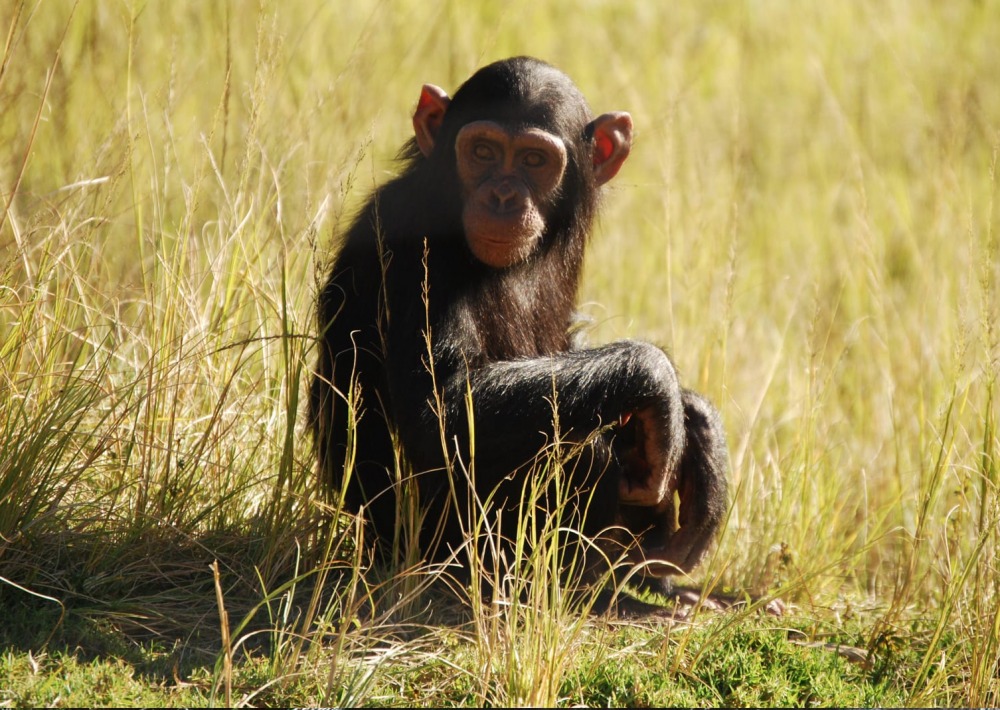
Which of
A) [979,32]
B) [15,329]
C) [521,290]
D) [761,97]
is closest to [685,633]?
[521,290]

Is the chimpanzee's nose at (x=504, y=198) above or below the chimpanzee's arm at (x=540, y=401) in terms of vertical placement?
above

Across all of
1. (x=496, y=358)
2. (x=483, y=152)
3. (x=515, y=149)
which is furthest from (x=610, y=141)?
(x=496, y=358)

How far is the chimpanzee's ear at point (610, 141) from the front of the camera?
5.58 metres

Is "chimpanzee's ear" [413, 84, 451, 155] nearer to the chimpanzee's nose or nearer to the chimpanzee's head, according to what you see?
the chimpanzee's head

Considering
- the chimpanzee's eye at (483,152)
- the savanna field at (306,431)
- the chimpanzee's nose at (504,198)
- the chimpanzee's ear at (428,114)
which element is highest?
the chimpanzee's ear at (428,114)

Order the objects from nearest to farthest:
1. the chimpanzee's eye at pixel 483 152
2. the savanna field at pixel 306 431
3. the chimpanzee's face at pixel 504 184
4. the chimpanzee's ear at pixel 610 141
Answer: the savanna field at pixel 306 431
the chimpanzee's face at pixel 504 184
the chimpanzee's eye at pixel 483 152
the chimpanzee's ear at pixel 610 141

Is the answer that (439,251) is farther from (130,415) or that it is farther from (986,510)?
(986,510)

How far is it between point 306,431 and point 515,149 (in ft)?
5.40

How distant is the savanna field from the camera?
4.24 metres

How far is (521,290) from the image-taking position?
5.37 meters

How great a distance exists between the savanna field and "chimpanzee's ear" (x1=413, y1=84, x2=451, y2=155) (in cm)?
49

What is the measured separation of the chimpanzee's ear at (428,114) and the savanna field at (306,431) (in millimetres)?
489

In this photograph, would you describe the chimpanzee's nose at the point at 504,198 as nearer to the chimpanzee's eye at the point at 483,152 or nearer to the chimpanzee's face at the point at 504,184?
the chimpanzee's face at the point at 504,184

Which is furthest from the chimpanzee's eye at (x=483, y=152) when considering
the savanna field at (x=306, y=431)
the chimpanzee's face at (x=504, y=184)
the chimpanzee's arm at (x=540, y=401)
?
the chimpanzee's arm at (x=540, y=401)
